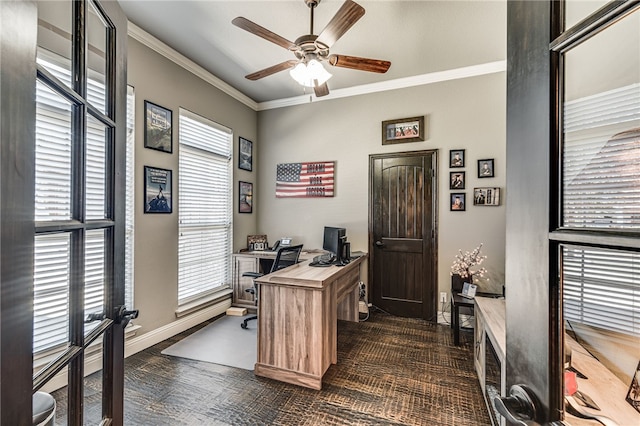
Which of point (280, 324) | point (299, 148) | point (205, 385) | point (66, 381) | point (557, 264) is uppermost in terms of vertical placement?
point (299, 148)

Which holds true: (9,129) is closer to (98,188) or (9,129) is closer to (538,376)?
(98,188)

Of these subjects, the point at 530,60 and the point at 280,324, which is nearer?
the point at 530,60

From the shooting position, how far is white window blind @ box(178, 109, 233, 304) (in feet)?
10.8

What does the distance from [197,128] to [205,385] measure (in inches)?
109

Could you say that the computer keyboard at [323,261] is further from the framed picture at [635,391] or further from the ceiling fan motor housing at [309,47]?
the framed picture at [635,391]

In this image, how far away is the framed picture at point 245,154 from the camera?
420 centimetres

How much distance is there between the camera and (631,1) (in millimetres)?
408

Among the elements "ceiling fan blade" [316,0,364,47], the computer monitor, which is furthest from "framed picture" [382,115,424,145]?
"ceiling fan blade" [316,0,364,47]

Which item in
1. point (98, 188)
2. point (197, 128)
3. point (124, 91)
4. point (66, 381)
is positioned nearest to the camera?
point (66, 381)

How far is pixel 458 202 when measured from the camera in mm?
3469

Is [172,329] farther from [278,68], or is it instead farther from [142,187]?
[278,68]

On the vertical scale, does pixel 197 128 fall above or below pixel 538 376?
above

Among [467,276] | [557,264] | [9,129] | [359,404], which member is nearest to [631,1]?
[557,264]

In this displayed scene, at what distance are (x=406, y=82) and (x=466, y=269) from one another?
8.02ft
